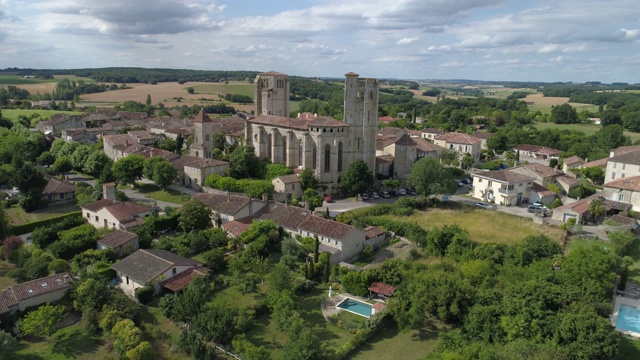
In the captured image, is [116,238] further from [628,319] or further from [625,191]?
[625,191]

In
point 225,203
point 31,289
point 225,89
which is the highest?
point 225,89

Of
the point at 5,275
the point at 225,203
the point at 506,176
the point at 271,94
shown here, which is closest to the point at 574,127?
the point at 506,176

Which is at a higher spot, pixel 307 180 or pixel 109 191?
pixel 307 180

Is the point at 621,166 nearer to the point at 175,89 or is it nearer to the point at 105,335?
the point at 105,335

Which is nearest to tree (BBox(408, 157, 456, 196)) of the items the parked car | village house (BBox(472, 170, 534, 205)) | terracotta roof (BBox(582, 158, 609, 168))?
the parked car

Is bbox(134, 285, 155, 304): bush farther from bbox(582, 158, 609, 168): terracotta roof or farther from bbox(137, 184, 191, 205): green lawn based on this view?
bbox(582, 158, 609, 168): terracotta roof

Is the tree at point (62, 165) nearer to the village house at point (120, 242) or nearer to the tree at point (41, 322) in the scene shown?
the village house at point (120, 242)

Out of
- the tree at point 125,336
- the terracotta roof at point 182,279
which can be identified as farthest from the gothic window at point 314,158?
the tree at point 125,336
